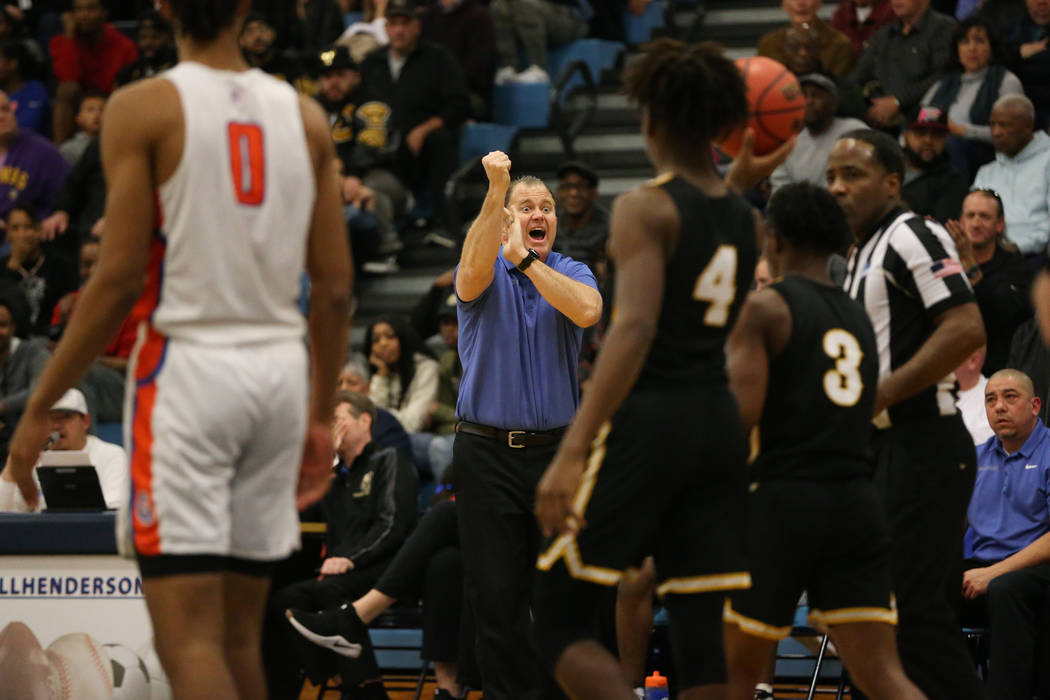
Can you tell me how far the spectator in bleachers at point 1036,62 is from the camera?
404 inches

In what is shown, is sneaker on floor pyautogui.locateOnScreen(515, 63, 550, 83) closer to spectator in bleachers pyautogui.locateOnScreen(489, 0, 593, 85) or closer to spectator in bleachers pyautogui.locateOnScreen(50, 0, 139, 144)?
spectator in bleachers pyautogui.locateOnScreen(489, 0, 593, 85)

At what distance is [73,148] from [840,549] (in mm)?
10569

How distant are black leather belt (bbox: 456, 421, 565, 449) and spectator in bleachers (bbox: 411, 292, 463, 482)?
317cm

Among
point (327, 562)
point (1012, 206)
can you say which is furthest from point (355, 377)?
point (1012, 206)

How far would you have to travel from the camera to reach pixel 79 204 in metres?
12.3

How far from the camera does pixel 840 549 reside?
4.18 m

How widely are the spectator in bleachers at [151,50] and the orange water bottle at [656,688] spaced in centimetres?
816

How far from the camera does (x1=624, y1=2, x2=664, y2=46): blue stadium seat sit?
13500 mm

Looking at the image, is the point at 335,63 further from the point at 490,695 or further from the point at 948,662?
the point at 948,662

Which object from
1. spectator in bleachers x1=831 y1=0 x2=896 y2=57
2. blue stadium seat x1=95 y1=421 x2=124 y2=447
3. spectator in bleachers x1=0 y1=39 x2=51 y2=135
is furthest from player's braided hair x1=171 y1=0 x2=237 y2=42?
spectator in bleachers x1=0 y1=39 x2=51 y2=135

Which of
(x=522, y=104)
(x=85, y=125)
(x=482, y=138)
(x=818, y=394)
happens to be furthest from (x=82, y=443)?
(x=522, y=104)

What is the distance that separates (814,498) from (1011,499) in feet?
10.7

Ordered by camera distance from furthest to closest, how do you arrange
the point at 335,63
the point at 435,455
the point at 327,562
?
the point at 335,63, the point at 435,455, the point at 327,562

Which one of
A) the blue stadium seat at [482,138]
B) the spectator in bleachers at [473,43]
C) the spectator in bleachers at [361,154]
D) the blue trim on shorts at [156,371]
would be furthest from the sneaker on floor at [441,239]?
the blue trim on shorts at [156,371]
